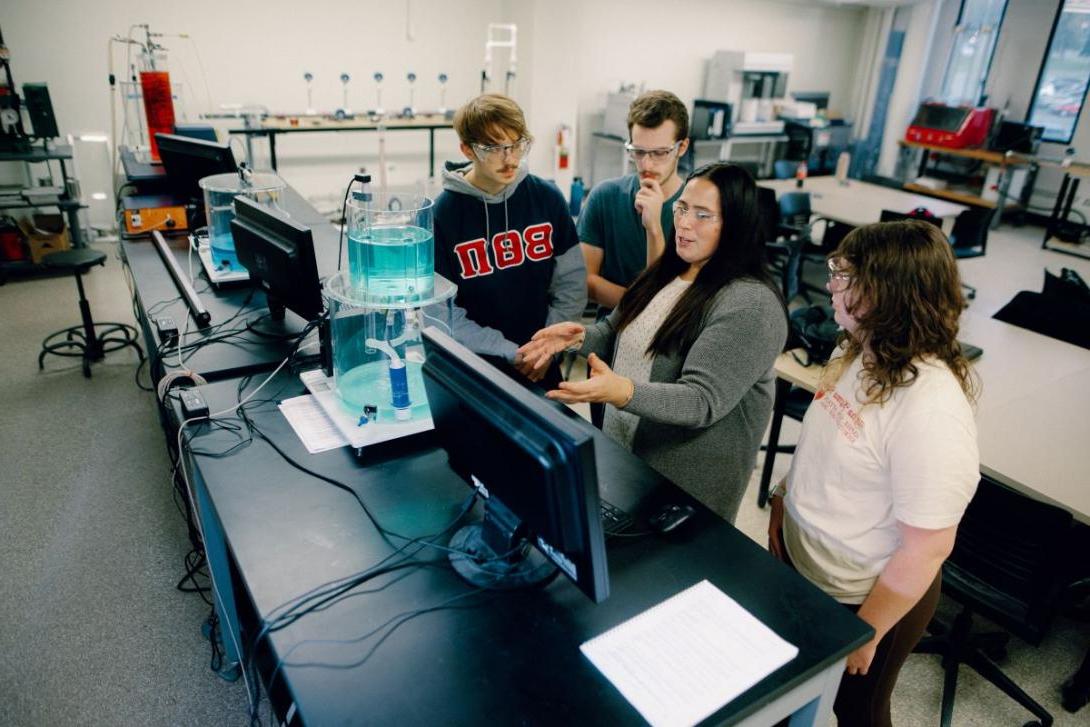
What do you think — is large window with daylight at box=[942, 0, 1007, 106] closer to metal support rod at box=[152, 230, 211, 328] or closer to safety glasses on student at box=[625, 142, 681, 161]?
safety glasses on student at box=[625, 142, 681, 161]

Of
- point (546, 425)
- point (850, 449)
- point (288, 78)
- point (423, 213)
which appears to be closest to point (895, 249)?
point (850, 449)

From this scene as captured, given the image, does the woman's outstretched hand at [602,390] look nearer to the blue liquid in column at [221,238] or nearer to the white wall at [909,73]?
the blue liquid in column at [221,238]

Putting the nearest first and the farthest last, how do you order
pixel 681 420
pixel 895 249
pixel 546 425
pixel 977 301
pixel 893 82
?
1. pixel 546 425
2. pixel 895 249
3. pixel 681 420
4. pixel 977 301
5. pixel 893 82

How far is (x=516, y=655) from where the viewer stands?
1.11 meters

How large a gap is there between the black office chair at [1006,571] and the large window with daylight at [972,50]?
8303 millimetres

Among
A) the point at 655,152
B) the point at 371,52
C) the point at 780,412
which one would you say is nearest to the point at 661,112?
the point at 655,152

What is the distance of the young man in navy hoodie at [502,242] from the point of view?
2094 millimetres

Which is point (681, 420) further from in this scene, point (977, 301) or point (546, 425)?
point (977, 301)

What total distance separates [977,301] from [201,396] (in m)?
5.83

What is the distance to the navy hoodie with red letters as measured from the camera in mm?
2188

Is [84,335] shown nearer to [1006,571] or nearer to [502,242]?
[502,242]

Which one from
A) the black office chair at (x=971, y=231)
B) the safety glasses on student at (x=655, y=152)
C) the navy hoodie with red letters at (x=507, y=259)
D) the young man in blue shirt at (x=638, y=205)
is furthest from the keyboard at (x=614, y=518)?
the black office chair at (x=971, y=231)

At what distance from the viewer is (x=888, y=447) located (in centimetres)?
128

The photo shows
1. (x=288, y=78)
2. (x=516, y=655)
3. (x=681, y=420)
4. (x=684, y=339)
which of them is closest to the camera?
(x=516, y=655)
